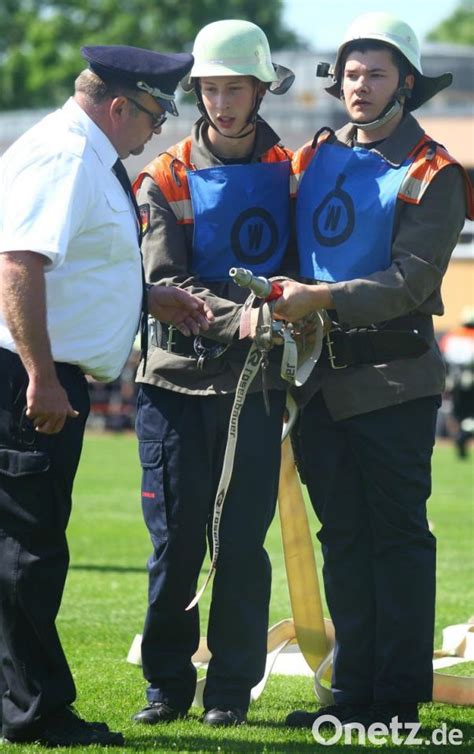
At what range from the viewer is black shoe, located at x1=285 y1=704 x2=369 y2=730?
5617 millimetres

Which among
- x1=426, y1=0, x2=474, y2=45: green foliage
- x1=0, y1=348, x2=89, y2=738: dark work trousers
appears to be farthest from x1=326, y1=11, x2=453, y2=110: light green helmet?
x1=426, y1=0, x2=474, y2=45: green foliage

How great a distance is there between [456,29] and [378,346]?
88.7m

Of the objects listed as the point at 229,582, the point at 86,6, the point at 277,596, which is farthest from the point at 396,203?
the point at 86,6

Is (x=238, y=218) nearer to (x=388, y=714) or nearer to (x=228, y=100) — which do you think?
(x=228, y=100)

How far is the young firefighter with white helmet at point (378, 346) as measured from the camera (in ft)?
17.6

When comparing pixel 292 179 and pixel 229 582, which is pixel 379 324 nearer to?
pixel 292 179

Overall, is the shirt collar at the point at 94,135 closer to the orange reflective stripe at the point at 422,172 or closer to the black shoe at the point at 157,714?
the orange reflective stripe at the point at 422,172

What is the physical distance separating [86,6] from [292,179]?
6118 centimetres

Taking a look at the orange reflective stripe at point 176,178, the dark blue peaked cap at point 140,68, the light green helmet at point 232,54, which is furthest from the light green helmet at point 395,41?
the dark blue peaked cap at point 140,68

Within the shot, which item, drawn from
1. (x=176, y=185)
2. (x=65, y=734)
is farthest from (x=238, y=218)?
(x=65, y=734)

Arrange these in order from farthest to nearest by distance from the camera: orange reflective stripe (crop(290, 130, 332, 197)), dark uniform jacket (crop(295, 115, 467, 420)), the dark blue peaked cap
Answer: orange reflective stripe (crop(290, 130, 332, 197)), dark uniform jacket (crop(295, 115, 467, 420)), the dark blue peaked cap

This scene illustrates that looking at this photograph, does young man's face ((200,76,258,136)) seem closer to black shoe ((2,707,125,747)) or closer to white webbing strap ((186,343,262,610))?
white webbing strap ((186,343,262,610))

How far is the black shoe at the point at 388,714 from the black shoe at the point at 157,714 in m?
0.64

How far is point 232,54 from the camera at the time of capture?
5.55 meters
